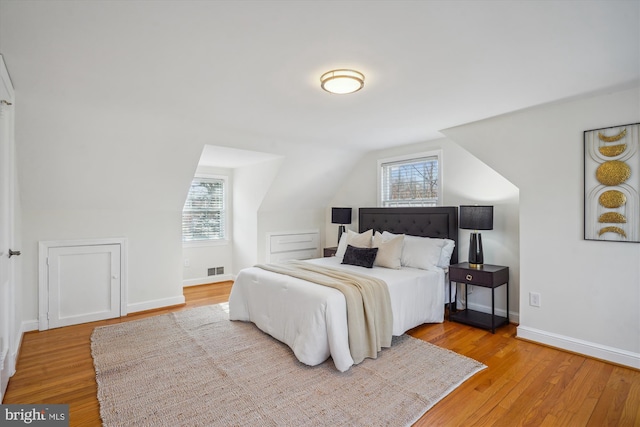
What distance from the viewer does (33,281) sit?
134 inches

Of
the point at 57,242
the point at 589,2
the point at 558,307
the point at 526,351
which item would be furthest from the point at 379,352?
the point at 57,242

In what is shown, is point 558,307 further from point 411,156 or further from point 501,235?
point 411,156

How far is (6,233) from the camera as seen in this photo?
2.38m

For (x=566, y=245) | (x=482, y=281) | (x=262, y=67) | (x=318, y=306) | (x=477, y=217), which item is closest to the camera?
(x=262, y=67)

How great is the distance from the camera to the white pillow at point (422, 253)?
3.63 m

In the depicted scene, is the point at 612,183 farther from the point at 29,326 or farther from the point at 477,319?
the point at 29,326

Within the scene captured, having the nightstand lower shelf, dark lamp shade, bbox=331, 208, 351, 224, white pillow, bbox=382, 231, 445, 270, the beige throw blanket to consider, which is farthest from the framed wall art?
dark lamp shade, bbox=331, 208, 351, 224

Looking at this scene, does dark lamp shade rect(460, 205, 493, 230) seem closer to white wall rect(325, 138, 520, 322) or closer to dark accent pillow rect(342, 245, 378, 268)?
white wall rect(325, 138, 520, 322)

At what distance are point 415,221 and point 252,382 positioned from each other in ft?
9.53

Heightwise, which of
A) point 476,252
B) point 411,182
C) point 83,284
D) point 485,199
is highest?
point 411,182

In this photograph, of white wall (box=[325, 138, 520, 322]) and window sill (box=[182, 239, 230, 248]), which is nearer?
white wall (box=[325, 138, 520, 322])

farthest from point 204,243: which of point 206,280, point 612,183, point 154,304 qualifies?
point 612,183

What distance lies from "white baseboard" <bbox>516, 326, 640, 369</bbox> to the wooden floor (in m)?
0.07

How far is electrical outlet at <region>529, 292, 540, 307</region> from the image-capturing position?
10.1ft
